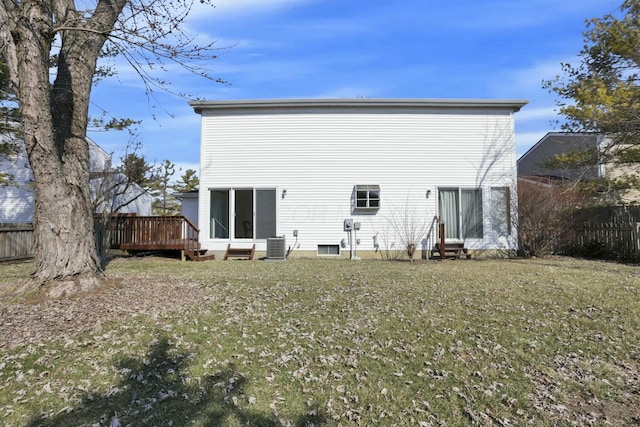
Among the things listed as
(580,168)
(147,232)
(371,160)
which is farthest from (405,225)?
(147,232)

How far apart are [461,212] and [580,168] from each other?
4449 mm

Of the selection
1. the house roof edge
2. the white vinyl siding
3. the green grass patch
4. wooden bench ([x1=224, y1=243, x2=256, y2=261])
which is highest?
the house roof edge

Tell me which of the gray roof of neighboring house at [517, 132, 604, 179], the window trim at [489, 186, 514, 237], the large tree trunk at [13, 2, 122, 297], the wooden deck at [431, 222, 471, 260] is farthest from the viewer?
the gray roof of neighboring house at [517, 132, 604, 179]

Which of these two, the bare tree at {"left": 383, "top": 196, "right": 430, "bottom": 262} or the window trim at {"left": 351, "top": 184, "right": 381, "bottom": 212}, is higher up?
the window trim at {"left": 351, "top": 184, "right": 381, "bottom": 212}

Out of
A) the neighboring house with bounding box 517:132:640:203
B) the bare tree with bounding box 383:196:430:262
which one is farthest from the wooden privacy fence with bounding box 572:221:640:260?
the bare tree with bounding box 383:196:430:262

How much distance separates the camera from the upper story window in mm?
13406

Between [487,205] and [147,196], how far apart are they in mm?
24026

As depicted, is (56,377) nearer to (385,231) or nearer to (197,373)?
(197,373)

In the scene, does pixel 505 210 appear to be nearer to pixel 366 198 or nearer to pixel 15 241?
pixel 366 198

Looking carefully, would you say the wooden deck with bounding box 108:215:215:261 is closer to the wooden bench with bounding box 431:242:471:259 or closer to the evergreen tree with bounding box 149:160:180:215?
the wooden bench with bounding box 431:242:471:259

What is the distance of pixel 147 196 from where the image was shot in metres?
28.6

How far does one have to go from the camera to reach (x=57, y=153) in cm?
625

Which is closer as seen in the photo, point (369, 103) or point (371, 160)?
point (369, 103)

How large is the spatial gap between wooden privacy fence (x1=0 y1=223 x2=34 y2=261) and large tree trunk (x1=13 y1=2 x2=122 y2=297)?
777cm
